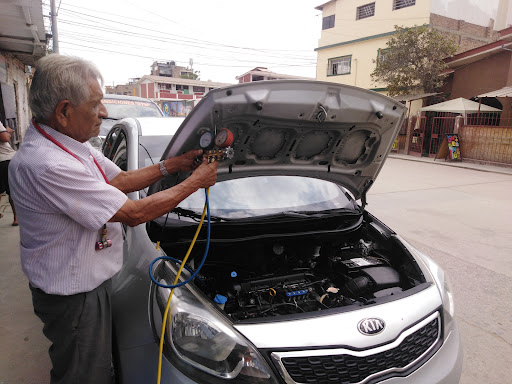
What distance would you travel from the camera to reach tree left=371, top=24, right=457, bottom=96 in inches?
588

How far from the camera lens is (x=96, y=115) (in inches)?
→ 56.8

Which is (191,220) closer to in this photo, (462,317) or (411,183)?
(462,317)

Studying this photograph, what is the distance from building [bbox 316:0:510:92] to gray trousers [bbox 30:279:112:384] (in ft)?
61.6

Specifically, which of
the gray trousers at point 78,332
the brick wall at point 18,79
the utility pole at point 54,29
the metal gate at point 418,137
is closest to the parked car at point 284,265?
the gray trousers at point 78,332

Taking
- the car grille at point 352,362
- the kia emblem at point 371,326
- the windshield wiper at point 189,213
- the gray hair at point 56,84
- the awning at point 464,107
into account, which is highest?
the awning at point 464,107

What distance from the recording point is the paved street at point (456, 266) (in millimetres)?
2379

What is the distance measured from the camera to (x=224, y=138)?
5.32ft

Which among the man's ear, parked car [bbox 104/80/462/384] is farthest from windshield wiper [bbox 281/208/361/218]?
the man's ear

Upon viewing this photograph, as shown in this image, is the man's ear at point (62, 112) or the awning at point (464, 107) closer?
the man's ear at point (62, 112)

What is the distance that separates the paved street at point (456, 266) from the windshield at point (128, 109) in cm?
278

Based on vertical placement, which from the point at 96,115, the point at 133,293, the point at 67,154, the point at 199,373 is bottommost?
the point at 199,373

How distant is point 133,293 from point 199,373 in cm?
54

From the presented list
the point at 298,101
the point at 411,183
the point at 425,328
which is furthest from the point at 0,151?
the point at 411,183

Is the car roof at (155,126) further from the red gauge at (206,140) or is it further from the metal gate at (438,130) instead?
the metal gate at (438,130)
